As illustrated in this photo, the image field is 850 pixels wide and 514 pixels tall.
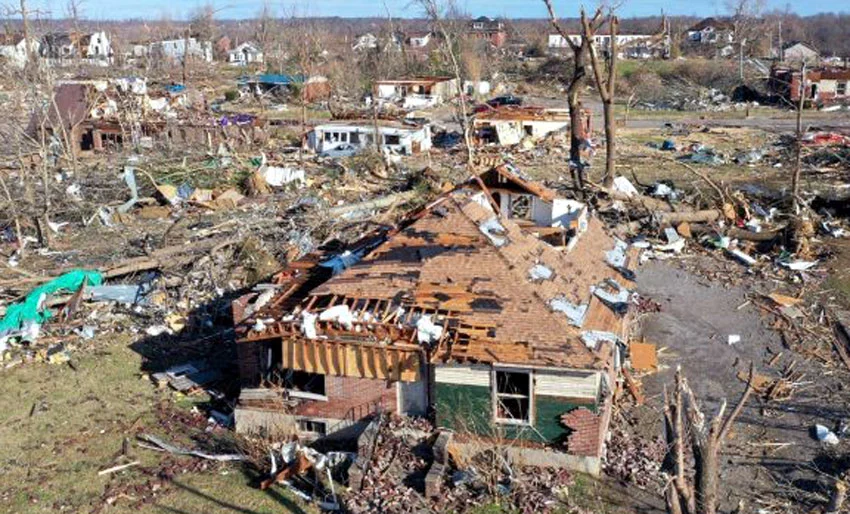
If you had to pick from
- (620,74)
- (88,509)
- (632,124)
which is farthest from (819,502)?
(620,74)

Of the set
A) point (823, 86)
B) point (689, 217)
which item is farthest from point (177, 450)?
point (823, 86)

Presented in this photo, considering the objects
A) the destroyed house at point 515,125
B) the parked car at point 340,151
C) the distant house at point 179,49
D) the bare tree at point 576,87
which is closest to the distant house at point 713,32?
the destroyed house at point 515,125

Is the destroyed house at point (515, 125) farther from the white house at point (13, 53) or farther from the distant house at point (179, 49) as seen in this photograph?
the distant house at point (179, 49)

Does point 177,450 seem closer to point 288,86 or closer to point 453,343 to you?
point 453,343

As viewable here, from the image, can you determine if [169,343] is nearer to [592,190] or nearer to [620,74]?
[592,190]

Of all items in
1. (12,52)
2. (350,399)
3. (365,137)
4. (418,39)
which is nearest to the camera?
(350,399)

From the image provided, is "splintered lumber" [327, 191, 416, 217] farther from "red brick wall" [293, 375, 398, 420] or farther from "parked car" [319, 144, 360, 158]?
"red brick wall" [293, 375, 398, 420]
